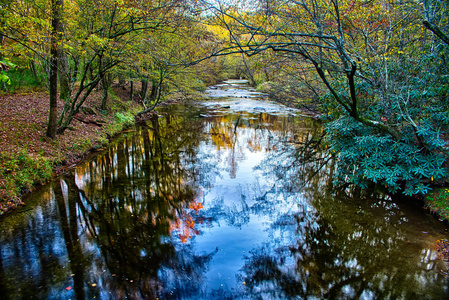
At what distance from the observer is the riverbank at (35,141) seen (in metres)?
8.60

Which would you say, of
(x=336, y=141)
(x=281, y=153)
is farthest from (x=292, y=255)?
(x=281, y=153)

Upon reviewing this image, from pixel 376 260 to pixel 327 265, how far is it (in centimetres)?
126

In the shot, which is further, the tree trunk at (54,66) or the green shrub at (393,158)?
the tree trunk at (54,66)

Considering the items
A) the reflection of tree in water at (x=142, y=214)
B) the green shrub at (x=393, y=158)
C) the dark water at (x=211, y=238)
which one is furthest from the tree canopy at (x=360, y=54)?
the reflection of tree in water at (x=142, y=214)

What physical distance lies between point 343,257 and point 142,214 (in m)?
5.47

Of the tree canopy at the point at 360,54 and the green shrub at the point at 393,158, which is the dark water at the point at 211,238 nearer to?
the green shrub at the point at 393,158

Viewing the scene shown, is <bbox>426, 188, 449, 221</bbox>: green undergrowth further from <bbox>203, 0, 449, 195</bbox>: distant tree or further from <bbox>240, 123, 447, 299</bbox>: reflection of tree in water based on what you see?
<bbox>240, 123, 447, 299</bbox>: reflection of tree in water

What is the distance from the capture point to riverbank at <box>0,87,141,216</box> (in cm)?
860

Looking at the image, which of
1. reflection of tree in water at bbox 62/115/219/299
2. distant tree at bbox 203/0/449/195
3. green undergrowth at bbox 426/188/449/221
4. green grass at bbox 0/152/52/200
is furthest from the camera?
green grass at bbox 0/152/52/200

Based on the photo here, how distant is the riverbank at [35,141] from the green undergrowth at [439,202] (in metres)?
12.3

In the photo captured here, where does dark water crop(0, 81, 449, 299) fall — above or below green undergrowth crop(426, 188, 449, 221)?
below

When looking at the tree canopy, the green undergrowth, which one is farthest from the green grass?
the green undergrowth

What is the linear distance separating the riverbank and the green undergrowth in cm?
1233

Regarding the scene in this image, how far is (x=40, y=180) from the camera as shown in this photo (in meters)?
9.36
